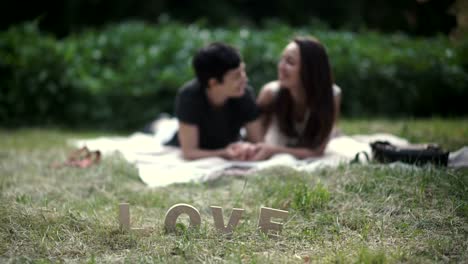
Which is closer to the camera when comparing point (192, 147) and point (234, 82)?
point (234, 82)

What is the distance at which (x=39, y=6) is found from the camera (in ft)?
40.3

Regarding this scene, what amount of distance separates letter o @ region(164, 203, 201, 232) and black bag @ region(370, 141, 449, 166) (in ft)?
5.18

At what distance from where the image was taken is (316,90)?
4387mm

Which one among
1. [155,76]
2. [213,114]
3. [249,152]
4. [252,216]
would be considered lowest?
[252,216]

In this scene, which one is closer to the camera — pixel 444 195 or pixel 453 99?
pixel 444 195

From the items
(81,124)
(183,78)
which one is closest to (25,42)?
(81,124)

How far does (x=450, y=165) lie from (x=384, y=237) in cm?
124

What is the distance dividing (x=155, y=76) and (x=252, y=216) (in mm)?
3855

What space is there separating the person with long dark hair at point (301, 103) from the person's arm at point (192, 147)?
0.82 feet

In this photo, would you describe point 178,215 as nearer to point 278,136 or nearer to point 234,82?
point 234,82

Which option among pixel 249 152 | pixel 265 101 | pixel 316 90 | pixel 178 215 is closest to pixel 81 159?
pixel 249 152

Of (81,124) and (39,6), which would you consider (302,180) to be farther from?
(39,6)

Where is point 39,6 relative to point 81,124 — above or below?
above

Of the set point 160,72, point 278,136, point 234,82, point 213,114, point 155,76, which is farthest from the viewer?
point 160,72
